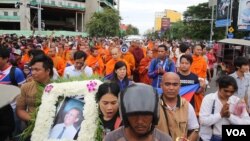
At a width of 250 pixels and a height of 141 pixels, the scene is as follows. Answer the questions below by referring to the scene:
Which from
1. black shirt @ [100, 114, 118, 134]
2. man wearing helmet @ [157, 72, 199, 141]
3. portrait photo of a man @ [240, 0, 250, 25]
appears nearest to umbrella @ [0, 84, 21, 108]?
black shirt @ [100, 114, 118, 134]

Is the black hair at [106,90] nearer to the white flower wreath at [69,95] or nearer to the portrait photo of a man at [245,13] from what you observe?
the white flower wreath at [69,95]

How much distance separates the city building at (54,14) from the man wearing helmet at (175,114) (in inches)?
2106

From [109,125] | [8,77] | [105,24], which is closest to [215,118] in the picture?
[109,125]

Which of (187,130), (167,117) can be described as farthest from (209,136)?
(167,117)

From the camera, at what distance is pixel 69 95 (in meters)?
3.24

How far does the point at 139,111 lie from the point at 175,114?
156 centimetres

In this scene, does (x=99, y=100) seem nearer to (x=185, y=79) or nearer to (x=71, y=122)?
(x=71, y=122)

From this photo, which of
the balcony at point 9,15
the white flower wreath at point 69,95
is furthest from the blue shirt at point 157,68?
the balcony at point 9,15

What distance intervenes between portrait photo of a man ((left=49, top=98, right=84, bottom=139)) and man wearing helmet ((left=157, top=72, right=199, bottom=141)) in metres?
Answer: 0.73

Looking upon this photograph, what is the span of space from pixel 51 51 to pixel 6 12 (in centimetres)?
5278

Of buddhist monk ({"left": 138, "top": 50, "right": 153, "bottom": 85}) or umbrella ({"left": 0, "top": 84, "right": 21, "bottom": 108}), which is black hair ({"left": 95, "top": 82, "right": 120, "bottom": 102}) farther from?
buddhist monk ({"left": 138, "top": 50, "right": 153, "bottom": 85})

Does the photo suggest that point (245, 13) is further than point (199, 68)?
Yes

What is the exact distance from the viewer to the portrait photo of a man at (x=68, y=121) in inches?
121

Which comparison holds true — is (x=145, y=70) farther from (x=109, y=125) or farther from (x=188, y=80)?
(x=109, y=125)
